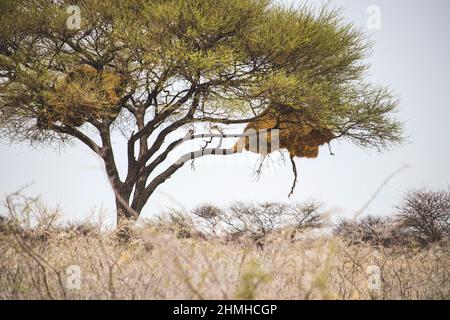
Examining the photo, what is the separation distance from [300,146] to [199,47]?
5149 mm

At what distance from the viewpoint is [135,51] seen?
392 inches

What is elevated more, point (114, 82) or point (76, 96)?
point (114, 82)

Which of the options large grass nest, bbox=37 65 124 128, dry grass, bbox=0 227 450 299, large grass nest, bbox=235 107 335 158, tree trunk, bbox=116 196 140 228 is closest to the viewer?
tree trunk, bbox=116 196 140 228

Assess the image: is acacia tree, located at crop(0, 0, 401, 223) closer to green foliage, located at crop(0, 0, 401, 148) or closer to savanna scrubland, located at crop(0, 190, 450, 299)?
green foliage, located at crop(0, 0, 401, 148)

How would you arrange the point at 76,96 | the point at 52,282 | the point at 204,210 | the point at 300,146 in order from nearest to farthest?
the point at 52,282 < the point at 76,96 < the point at 300,146 < the point at 204,210

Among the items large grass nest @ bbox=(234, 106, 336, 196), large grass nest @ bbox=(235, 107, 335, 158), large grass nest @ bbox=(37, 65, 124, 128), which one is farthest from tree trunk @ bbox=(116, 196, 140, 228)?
large grass nest @ bbox=(235, 107, 335, 158)

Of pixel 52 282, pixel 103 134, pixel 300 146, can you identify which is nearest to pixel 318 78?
pixel 300 146

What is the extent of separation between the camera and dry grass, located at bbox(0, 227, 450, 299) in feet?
7.57

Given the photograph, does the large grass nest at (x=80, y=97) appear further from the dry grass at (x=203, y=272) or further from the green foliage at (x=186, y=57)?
the dry grass at (x=203, y=272)

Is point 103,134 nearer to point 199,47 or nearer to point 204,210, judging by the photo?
point 199,47

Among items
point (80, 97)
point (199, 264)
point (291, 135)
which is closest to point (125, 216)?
point (80, 97)

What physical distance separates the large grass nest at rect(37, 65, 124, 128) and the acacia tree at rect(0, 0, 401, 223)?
0.04 metres

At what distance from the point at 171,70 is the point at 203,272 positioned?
8.34 meters

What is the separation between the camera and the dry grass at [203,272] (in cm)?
231
